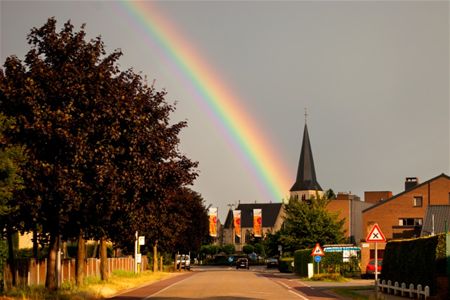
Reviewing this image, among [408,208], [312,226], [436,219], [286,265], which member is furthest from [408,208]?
[286,265]

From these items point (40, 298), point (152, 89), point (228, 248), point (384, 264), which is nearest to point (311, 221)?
point (384, 264)

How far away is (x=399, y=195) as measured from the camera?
3536 inches

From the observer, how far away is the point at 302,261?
62.6 metres

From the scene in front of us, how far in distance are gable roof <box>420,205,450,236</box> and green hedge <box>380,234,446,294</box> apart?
1557 inches

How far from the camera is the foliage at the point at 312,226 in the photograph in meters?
73.8

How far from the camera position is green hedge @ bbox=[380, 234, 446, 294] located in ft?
85.1

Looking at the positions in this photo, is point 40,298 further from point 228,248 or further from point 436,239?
point 228,248

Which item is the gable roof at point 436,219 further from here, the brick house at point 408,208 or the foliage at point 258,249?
the foliage at point 258,249

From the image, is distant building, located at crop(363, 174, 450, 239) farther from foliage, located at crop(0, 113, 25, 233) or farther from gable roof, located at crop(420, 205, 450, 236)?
foliage, located at crop(0, 113, 25, 233)

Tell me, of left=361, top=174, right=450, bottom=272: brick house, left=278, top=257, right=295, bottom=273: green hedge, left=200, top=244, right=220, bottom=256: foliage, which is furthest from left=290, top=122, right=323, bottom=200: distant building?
left=278, top=257, right=295, bottom=273: green hedge

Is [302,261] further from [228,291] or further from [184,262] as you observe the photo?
[184,262]

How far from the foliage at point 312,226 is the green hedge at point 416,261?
3837 centimetres

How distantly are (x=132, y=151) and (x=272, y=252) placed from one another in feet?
319

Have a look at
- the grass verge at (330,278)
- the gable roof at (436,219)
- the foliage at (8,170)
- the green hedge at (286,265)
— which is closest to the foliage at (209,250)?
the green hedge at (286,265)
